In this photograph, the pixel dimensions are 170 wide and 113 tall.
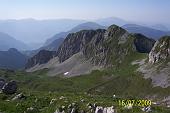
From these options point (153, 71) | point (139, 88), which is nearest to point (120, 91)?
point (139, 88)

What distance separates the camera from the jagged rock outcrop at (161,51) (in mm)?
184738

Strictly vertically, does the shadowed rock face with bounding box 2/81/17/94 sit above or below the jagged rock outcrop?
above

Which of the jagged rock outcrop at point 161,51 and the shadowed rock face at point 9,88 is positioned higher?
the shadowed rock face at point 9,88

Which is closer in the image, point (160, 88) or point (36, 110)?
point (36, 110)

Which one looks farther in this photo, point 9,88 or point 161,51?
point 161,51

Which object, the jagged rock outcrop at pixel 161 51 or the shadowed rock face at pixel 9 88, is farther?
the jagged rock outcrop at pixel 161 51

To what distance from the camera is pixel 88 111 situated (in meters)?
54.1

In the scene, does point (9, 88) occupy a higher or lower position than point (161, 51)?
higher

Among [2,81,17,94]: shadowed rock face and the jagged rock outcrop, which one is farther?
the jagged rock outcrop

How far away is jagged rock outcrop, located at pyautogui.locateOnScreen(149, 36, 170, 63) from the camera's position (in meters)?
185

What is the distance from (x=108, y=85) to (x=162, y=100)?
4824 cm

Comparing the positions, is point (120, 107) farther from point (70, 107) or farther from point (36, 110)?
point (36, 110)

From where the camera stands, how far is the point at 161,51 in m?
188

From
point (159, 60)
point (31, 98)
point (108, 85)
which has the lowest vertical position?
point (108, 85)
